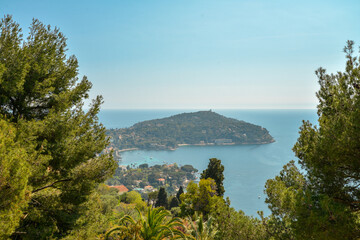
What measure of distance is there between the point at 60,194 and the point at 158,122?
502 ft

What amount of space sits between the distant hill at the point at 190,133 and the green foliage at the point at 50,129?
122031mm

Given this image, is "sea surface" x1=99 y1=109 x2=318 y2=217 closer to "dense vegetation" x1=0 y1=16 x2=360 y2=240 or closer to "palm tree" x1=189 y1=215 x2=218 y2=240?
"palm tree" x1=189 y1=215 x2=218 y2=240

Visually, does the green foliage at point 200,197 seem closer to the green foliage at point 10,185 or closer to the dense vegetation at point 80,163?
the dense vegetation at point 80,163

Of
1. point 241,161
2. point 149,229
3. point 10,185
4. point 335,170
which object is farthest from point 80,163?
point 241,161

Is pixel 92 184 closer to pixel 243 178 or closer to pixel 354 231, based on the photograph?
→ pixel 354 231

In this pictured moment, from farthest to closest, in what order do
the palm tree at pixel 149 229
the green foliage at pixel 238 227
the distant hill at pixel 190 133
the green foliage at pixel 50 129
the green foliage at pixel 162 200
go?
the distant hill at pixel 190 133 < the green foliage at pixel 162 200 < the green foliage at pixel 238 227 < the palm tree at pixel 149 229 < the green foliage at pixel 50 129

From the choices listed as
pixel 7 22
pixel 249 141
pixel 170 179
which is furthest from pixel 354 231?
pixel 249 141

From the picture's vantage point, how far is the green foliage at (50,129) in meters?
4.13

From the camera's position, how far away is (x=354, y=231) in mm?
2879

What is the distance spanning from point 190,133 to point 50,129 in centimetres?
13664

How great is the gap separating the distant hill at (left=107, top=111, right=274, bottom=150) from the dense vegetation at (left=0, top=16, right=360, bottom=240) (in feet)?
396

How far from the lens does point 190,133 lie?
140500mm

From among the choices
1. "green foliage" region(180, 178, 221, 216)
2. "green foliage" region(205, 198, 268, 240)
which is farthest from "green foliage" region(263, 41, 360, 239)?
"green foliage" region(180, 178, 221, 216)

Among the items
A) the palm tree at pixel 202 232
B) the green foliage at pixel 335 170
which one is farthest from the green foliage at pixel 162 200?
the green foliage at pixel 335 170
